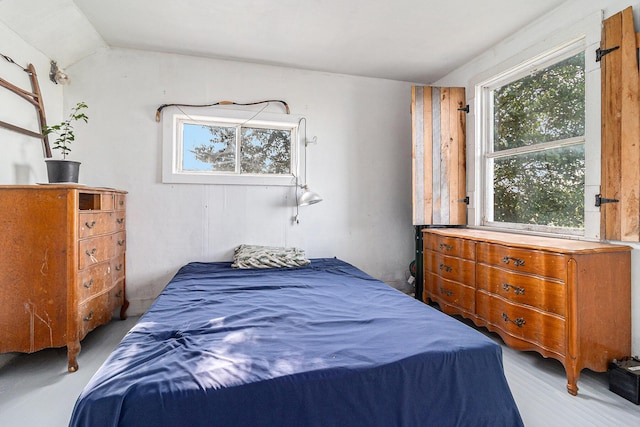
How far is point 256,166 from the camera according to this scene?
11.0ft

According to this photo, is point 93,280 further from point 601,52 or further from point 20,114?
point 601,52

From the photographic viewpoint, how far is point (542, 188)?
2596mm

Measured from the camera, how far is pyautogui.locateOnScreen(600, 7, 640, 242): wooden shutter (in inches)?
73.9

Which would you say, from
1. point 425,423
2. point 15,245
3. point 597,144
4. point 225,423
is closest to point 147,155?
point 15,245

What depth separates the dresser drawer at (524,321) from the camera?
1891 mm

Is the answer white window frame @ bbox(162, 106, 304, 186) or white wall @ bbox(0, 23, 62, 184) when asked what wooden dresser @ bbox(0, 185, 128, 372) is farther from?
white window frame @ bbox(162, 106, 304, 186)

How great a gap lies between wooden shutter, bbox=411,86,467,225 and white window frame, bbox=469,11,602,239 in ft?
0.48

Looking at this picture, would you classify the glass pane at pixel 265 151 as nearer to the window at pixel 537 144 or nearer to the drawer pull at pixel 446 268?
the drawer pull at pixel 446 268

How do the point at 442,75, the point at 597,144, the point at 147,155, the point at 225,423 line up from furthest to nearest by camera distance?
the point at 442,75, the point at 147,155, the point at 597,144, the point at 225,423

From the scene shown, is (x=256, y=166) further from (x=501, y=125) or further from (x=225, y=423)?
(x=225, y=423)

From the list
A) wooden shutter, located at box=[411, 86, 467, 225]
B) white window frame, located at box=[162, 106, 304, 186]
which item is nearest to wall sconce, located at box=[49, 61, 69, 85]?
white window frame, located at box=[162, 106, 304, 186]

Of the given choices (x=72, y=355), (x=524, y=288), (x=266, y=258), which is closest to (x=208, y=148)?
(x=266, y=258)

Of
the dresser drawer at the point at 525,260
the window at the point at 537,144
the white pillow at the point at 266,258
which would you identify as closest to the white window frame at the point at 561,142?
the window at the point at 537,144

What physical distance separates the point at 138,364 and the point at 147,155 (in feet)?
7.58
